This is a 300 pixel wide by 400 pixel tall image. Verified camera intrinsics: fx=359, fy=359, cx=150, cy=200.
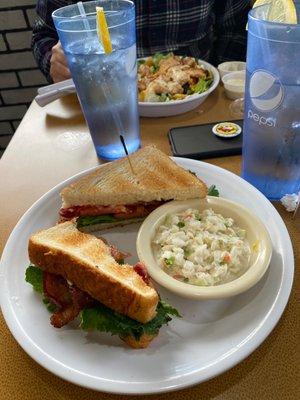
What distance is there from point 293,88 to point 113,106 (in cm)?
61

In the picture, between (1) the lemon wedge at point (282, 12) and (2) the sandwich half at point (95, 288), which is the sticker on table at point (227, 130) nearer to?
(1) the lemon wedge at point (282, 12)

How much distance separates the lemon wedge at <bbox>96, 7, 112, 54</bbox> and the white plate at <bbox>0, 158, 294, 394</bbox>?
0.67 metres

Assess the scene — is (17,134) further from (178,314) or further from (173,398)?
(173,398)

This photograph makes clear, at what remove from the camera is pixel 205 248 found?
0.89 m

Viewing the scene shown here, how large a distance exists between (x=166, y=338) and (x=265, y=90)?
67cm

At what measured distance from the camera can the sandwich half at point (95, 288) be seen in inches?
29.8

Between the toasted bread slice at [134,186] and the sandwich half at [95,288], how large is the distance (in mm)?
187

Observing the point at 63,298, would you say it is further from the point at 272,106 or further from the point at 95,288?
the point at 272,106

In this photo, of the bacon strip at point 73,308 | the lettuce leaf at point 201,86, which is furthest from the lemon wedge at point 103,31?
the bacon strip at point 73,308

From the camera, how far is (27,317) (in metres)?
0.82

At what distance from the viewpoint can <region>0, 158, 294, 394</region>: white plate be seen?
26.9 inches

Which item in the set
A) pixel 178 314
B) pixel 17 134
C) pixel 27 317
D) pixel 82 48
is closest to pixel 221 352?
pixel 178 314

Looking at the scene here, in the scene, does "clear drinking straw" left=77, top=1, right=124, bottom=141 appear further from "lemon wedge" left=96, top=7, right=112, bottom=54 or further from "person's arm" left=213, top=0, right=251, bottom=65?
"person's arm" left=213, top=0, right=251, bottom=65

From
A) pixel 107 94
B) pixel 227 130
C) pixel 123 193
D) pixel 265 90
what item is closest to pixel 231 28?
pixel 227 130
